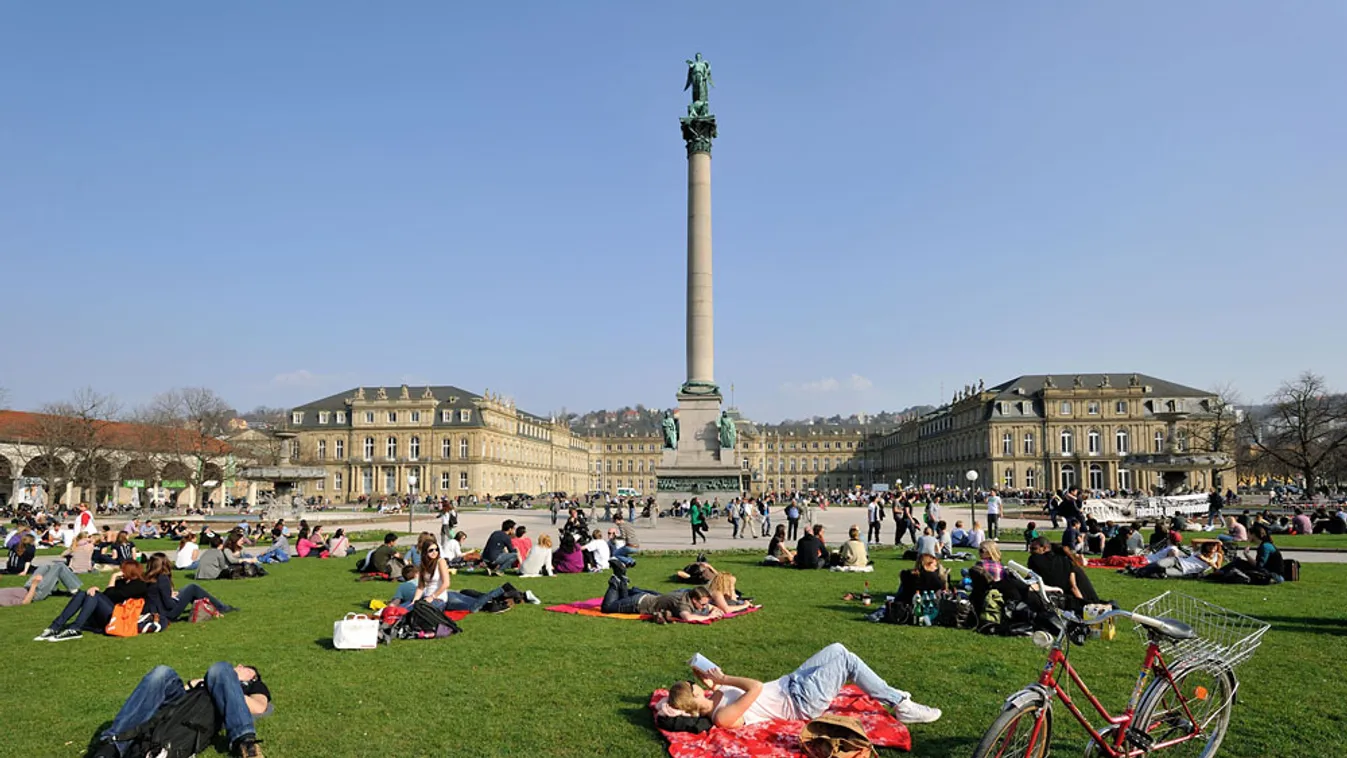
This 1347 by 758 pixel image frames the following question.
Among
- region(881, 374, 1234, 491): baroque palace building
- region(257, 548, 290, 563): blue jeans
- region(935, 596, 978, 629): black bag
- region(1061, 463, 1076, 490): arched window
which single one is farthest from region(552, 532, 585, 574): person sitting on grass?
region(1061, 463, 1076, 490): arched window

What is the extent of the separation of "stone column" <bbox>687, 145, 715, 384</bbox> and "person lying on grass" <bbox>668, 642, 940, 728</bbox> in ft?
111

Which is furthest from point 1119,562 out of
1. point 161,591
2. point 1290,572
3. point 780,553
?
point 161,591

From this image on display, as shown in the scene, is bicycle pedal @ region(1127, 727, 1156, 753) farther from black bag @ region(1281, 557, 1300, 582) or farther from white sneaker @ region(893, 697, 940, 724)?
black bag @ region(1281, 557, 1300, 582)

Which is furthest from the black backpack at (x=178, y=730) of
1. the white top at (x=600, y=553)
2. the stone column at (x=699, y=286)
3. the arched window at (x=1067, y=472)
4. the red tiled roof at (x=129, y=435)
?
the arched window at (x=1067, y=472)

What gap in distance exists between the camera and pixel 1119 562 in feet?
67.9

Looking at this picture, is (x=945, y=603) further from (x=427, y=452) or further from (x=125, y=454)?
(x=427, y=452)

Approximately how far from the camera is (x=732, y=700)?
24.5ft

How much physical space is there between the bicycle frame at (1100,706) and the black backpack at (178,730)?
5.77 m

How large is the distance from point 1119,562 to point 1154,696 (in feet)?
54.1

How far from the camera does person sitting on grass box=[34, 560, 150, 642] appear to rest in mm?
11609

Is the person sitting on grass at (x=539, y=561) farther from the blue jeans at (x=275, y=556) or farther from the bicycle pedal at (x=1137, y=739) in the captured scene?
the bicycle pedal at (x=1137, y=739)

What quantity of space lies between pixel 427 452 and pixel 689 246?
7322 centimetres

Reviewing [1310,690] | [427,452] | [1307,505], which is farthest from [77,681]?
[427,452]

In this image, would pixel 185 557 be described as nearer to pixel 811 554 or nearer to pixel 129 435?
pixel 811 554
